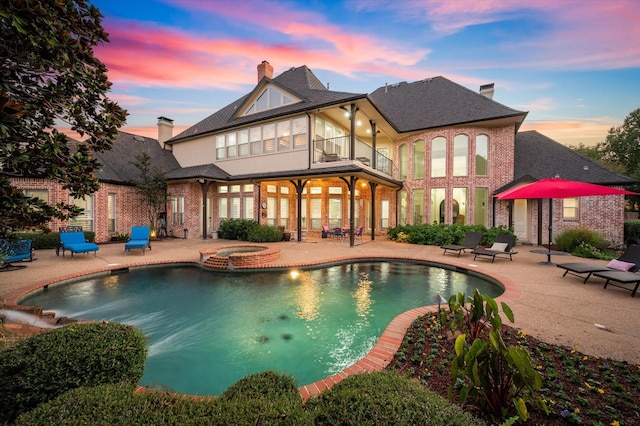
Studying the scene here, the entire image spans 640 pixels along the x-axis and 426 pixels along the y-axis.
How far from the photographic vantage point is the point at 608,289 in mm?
5797

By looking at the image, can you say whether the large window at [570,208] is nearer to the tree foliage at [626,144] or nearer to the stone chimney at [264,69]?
the tree foliage at [626,144]

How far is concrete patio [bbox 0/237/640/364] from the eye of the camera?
3543mm

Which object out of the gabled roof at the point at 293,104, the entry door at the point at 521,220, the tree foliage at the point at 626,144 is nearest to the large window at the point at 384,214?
the entry door at the point at 521,220

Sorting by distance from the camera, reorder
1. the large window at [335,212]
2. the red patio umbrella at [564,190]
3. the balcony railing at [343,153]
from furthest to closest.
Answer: the large window at [335,212], the balcony railing at [343,153], the red patio umbrella at [564,190]

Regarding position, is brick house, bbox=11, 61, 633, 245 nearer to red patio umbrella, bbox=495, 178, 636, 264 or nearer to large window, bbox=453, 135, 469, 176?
large window, bbox=453, 135, 469, 176

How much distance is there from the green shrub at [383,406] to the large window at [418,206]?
593 inches

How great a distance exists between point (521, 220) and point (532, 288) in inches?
419

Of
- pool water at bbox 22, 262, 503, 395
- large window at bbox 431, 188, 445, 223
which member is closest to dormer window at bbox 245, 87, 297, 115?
large window at bbox 431, 188, 445, 223

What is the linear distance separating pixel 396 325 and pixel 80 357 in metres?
3.69

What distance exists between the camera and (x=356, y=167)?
11391 mm

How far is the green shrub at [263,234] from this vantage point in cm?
1347

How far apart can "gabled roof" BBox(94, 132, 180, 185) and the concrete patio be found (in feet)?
16.2

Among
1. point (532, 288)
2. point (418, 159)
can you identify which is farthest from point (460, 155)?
point (532, 288)

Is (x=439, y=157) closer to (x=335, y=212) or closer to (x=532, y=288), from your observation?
(x=335, y=212)
